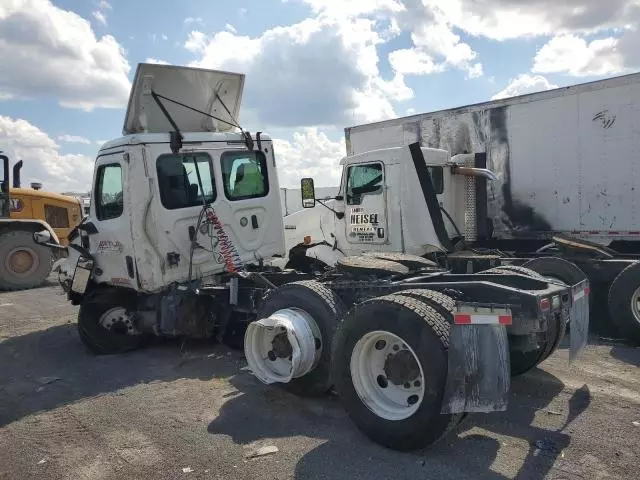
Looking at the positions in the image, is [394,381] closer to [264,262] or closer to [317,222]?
[264,262]

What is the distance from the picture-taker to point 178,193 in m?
6.73

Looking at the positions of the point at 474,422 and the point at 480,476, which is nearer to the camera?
the point at 480,476

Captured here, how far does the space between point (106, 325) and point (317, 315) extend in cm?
358

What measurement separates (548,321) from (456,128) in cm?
691

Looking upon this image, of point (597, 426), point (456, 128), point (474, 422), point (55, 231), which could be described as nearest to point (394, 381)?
point (474, 422)

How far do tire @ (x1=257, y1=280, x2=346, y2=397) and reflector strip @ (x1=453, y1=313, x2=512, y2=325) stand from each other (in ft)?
4.17

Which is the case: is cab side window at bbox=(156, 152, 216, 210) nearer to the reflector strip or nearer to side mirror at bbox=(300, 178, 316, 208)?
side mirror at bbox=(300, 178, 316, 208)

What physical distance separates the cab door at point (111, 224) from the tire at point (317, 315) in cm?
257

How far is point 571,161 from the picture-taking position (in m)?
9.20

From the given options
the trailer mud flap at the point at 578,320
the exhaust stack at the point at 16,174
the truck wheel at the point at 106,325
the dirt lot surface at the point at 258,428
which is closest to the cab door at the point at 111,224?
the truck wheel at the point at 106,325

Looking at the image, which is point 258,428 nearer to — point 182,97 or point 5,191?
point 182,97

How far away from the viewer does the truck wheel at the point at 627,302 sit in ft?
22.0

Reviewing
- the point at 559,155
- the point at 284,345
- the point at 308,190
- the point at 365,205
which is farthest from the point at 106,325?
the point at 559,155

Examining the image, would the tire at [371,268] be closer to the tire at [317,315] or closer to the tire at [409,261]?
the tire at [409,261]
